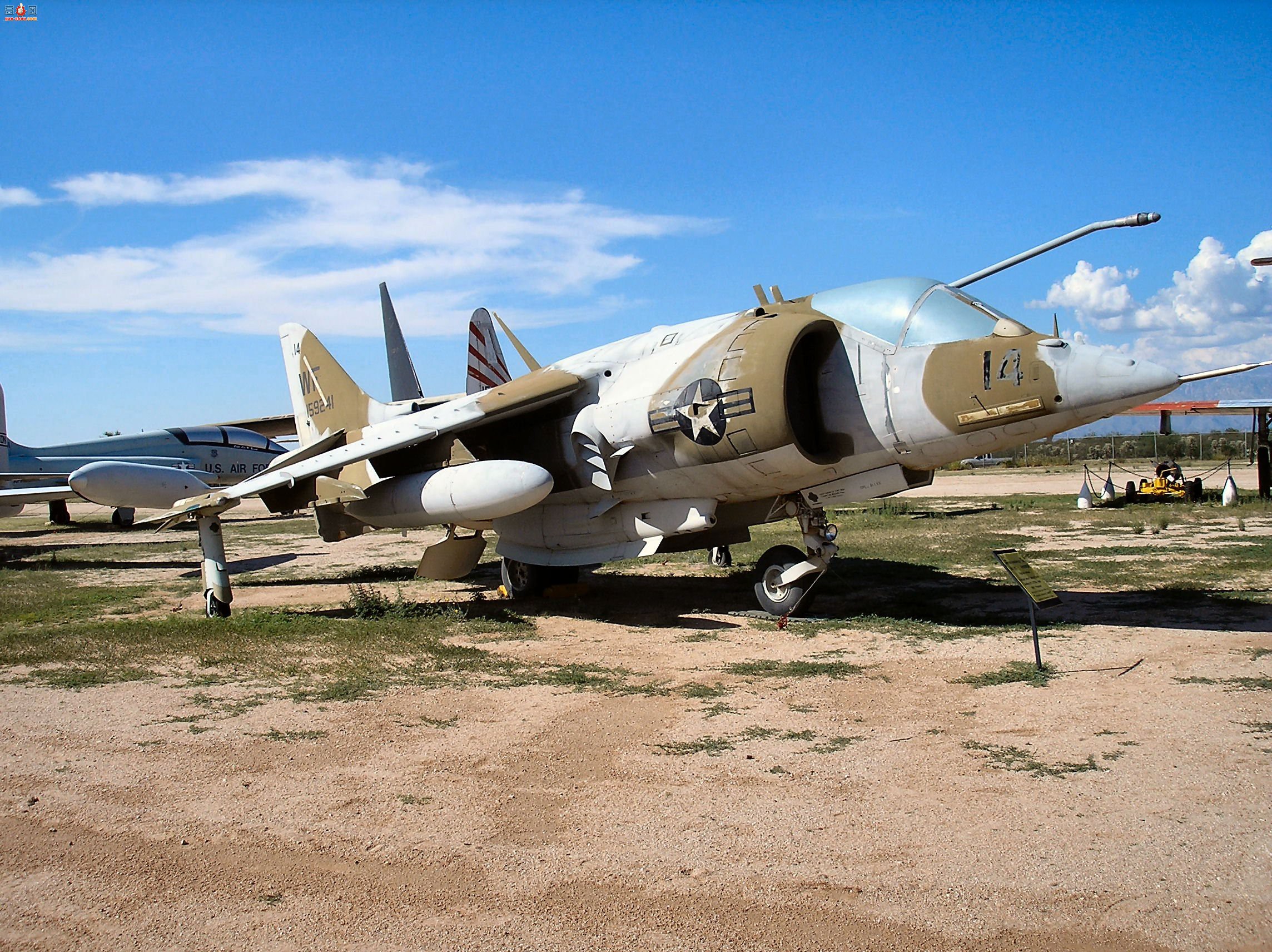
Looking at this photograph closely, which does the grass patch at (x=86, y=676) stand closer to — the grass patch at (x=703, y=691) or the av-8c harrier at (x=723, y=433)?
the av-8c harrier at (x=723, y=433)

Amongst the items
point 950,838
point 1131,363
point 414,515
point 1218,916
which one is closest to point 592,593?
point 414,515

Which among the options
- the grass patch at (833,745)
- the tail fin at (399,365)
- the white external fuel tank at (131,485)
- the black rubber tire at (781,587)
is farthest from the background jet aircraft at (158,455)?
the grass patch at (833,745)

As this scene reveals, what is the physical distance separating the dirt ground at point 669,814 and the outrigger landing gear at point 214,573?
3.11 meters

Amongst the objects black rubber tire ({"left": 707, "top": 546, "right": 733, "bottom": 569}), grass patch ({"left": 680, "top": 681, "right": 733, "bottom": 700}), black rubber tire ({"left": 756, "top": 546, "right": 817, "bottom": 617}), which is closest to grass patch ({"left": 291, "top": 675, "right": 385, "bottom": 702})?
grass patch ({"left": 680, "top": 681, "right": 733, "bottom": 700})

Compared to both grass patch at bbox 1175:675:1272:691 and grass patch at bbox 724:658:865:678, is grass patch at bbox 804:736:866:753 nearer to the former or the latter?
grass patch at bbox 724:658:865:678

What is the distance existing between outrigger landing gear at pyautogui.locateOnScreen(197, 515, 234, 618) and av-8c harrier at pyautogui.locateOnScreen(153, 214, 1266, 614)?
2 centimetres

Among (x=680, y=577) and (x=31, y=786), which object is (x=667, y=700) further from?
(x=680, y=577)

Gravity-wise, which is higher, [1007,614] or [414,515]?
[414,515]

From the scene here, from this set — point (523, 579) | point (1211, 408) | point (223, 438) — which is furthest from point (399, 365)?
point (1211, 408)

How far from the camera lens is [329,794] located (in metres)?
5.07

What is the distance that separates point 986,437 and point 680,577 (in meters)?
6.60

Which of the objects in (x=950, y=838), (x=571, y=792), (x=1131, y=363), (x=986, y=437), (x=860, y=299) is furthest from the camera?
(x=860, y=299)

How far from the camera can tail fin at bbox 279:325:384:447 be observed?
1411 centimetres

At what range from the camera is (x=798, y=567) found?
32.9ft
